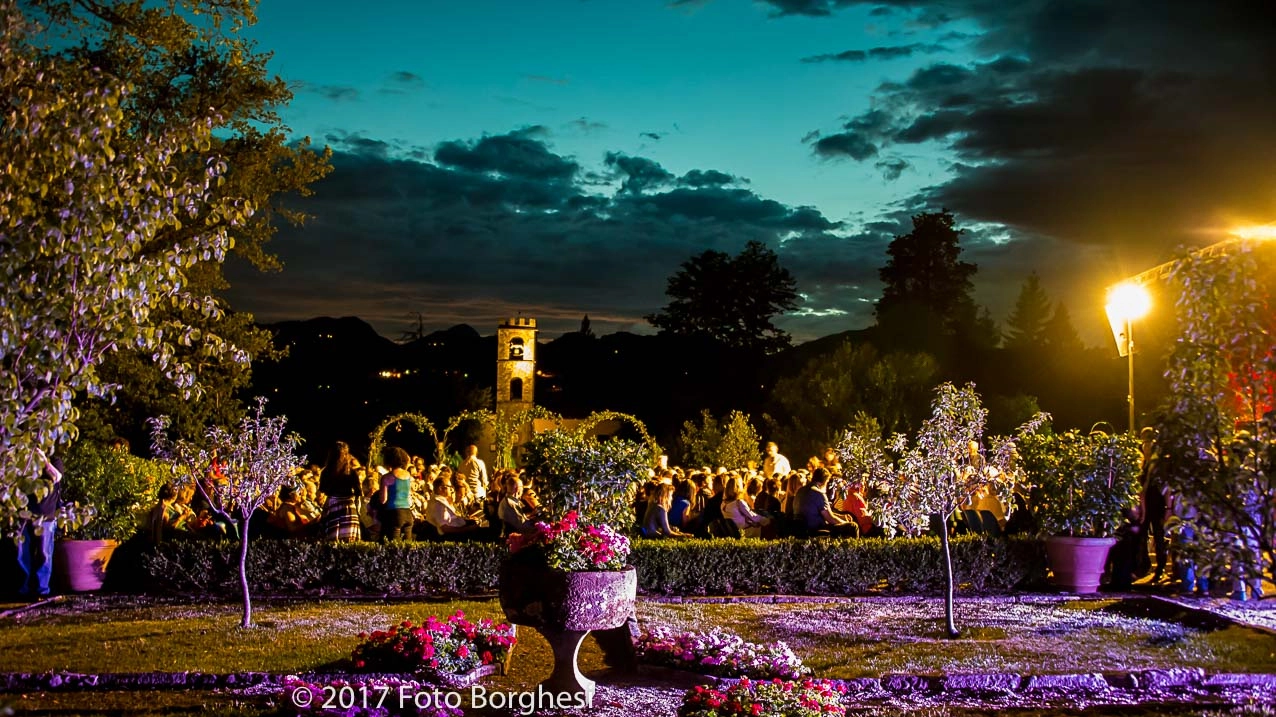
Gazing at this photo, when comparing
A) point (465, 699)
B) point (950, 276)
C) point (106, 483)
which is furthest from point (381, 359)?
point (465, 699)

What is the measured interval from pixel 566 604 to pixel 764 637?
378cm

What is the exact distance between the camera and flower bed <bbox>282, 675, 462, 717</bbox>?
7129 millimetres

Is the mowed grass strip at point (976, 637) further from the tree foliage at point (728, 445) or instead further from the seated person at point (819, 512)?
the tree foliage at point (728, 445)

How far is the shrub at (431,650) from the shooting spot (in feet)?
27.5

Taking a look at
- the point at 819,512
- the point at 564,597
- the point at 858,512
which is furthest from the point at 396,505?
the point at 564,597

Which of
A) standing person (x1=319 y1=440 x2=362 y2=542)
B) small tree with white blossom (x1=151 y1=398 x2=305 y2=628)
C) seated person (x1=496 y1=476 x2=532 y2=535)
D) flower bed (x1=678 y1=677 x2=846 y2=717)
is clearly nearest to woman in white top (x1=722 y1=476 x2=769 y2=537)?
seated person (x1=496 y1=476 x2=532 y2=535)

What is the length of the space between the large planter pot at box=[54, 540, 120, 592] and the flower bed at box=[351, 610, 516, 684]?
20.3 ft

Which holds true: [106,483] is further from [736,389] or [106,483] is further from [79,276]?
[736,389]

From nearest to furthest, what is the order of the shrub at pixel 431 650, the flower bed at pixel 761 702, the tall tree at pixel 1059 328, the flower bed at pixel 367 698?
1. the flower bed at pixel 761 702
2. the flower bed at pixel 367 698
3. the shrub at pixel 431 650
4. the tall tree at pixel 1059 328

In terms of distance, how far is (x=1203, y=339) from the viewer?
5.66 m

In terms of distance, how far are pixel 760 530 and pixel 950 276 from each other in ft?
134

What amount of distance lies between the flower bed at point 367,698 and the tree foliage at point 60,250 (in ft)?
8.13

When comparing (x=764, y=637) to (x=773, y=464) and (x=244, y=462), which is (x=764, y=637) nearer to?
(x=244, y=462)

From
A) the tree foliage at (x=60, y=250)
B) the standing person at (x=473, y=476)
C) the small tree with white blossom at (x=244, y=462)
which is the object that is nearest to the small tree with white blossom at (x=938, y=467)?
the small tree with white blossom at (x=244, y=462)
